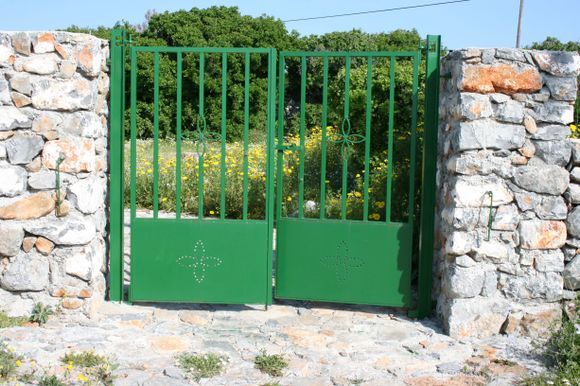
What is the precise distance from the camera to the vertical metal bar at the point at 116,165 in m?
5.43

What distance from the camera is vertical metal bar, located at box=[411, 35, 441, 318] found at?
210 inches

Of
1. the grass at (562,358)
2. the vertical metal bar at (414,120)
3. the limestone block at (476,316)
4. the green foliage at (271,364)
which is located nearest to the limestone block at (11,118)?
the green foliage at (271,364)

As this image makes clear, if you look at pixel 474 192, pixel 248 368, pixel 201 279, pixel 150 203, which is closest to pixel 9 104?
pixel 201 279

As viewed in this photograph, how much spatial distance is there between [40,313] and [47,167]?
1041 millimetres

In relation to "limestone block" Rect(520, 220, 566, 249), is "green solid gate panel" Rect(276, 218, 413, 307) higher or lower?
lower

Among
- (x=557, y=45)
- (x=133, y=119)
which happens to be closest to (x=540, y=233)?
(x=133, y=119)

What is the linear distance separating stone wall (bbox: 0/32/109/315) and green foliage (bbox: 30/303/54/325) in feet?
0.18

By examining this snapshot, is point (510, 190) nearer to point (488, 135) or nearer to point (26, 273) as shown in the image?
point (488, 135)

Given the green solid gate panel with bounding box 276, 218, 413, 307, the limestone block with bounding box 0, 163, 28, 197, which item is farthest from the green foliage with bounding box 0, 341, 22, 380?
the green solid gate panel with bounding box 276, 218, 413, 307

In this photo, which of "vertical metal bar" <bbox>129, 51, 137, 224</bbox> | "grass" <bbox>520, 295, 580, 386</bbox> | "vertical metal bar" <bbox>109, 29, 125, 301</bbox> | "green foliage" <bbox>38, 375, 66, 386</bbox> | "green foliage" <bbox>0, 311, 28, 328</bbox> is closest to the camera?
"green foliage" <bbox>38, 375, 66, 386</bbox>

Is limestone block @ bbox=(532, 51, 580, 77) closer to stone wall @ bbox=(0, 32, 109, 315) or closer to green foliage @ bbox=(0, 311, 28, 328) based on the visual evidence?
stone wall @ bbox=(0, 32, 109, 315)

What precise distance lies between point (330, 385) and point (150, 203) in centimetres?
595

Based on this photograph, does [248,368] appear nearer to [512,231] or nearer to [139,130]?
[512,231]

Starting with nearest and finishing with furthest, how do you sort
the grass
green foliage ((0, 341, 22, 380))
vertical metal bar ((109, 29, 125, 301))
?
green foliage ((0, 341, 22, 380))
the grass
vertical metal bar ((109, 29, 125, 301))
